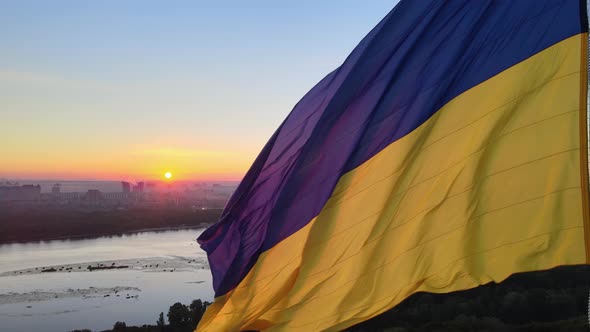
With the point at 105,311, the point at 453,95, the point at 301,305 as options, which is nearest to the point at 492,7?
the point at 453,95

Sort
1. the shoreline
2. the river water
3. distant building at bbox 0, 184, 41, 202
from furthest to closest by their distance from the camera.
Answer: distant building at bbox 0, 184, 41, 202, the shoreline, the river water

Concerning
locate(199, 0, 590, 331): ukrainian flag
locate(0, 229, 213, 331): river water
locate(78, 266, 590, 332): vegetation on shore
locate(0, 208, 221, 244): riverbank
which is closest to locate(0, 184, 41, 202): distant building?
locate(0, 208, 221, 244): riverbank

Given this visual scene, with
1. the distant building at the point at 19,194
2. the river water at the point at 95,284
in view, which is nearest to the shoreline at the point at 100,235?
the river water at the point at 95,284

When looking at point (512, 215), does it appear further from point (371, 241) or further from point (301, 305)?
point (301, 305)

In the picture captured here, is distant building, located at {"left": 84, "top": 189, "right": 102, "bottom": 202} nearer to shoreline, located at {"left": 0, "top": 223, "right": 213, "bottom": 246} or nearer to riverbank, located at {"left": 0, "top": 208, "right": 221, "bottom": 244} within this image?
riverbank, located at {"left": 0, "top": 208, "right": 221, "bottom": 244}

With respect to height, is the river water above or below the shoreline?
below

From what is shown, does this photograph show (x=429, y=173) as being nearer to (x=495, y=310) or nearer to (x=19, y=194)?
(x=495, y=310)

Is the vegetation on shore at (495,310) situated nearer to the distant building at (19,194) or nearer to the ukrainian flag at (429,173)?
the ukrainian flag at (429,173)
